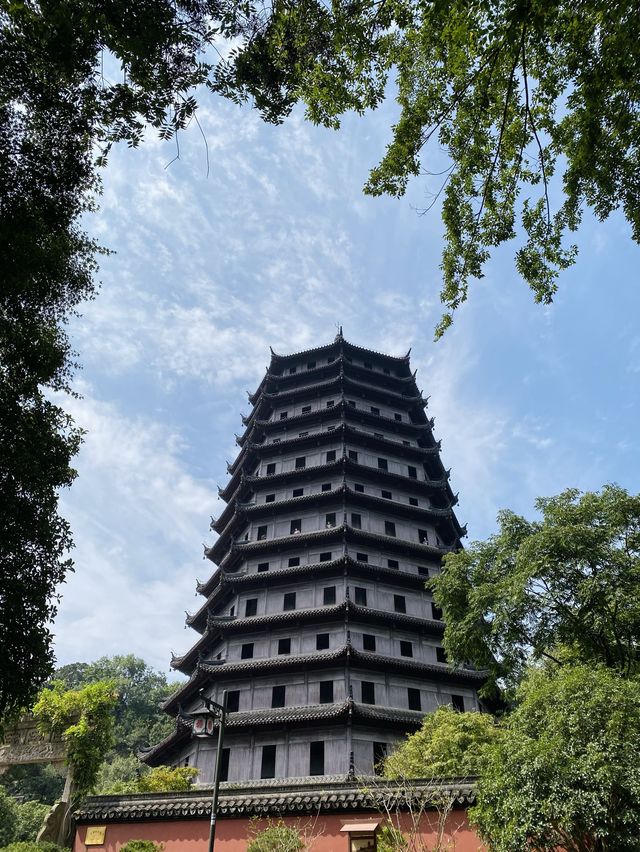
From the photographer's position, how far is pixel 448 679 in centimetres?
2597

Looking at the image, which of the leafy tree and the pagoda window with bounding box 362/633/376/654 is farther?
the pagoda window with bounding box 362/633/376/654

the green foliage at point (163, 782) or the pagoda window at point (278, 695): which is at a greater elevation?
the pagoda window at point (278, 695)

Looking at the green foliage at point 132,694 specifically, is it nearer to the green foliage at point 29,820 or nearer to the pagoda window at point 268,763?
the green foliage at point 29,820

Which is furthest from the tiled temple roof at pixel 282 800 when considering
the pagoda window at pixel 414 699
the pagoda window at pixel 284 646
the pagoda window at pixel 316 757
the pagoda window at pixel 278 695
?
the pagoda window at pixel 284 646

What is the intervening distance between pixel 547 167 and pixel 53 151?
22.4 feet

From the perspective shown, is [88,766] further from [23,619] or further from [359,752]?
A: [23,619]

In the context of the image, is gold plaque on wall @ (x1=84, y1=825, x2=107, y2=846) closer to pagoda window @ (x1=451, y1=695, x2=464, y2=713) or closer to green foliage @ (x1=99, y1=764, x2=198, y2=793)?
green foliage @ (x1=99, y1=764, x2=198, y2=793)

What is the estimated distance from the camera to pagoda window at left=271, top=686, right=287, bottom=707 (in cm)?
2480

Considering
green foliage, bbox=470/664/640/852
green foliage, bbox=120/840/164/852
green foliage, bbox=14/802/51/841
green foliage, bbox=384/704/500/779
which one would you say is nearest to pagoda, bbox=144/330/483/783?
green foliage, bbox=384/704/500/779

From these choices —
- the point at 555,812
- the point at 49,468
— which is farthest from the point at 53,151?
the point at 555,812

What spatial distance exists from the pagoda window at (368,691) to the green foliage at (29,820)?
23069 millimetres

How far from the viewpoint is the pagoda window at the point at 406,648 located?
26.5 metres

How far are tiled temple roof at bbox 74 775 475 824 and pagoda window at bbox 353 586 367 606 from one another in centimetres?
1188

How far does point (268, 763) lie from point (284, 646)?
469 centimetres
